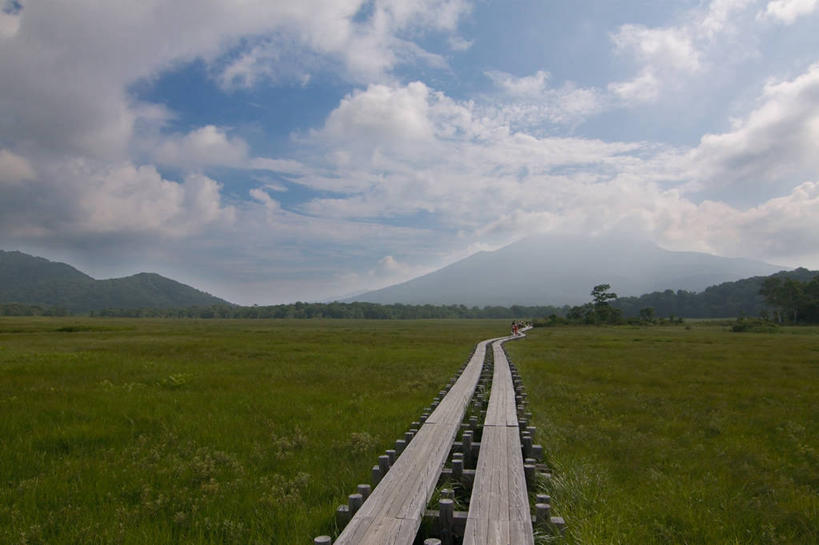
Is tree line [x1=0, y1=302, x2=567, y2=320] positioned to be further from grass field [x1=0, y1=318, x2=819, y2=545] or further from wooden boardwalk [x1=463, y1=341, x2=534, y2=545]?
wooden boardwalk [x1=463, y1=341, x2=534, y2=545]

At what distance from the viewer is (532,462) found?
604 cm

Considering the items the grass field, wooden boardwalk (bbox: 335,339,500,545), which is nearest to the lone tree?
the grass field

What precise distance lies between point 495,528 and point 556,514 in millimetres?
1541

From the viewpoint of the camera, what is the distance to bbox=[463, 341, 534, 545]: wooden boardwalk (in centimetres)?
405

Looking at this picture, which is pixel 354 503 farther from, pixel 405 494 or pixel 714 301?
pixel 714 301

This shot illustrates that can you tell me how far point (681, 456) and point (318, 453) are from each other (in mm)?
7161

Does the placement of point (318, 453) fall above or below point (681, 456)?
above

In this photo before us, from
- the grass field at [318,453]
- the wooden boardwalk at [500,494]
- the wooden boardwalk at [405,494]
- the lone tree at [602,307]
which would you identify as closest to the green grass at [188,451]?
the grass field at [318,453]

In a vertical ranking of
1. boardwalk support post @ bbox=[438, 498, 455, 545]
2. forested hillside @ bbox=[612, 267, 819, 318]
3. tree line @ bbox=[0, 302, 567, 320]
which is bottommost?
tree line @ bbox=[0, 302, 567, 320]

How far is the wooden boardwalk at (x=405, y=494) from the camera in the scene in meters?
4.00

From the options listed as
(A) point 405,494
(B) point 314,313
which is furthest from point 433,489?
(B) point 314,313

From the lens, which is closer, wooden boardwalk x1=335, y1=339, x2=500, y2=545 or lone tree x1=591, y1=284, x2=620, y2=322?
wooden boardwalk x1=335, y1=339, x2=500, y2=545

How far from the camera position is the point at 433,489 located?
521cm

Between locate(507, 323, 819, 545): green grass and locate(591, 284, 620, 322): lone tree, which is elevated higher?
locate(591, 284, 620, 322): lone tree
